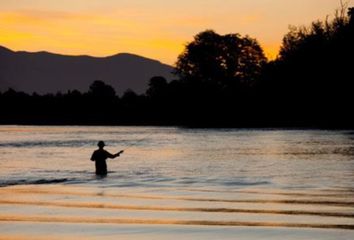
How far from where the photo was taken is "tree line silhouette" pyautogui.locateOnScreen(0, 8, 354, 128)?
91.8 m

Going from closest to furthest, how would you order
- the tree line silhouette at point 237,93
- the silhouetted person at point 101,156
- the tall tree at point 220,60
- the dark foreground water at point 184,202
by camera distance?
1. the dark foreground water at point 184,202
2. the silhouetted person at point 101,156
3. the tree line silhouette at point 237,93
4. the tall tree at point 220,60

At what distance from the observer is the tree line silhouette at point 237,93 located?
9175 centimetres

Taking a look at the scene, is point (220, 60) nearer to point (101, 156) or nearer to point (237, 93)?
point (237, 93)

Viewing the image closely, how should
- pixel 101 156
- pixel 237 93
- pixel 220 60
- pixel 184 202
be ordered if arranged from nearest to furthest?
pixel 184 202
pixel 101 156
pixel 237 93
pixel 220 60

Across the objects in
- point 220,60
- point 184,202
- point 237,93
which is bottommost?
point 184,202

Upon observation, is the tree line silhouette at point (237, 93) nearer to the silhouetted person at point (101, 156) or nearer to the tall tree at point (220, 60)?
the tall tree at point (220, 60)

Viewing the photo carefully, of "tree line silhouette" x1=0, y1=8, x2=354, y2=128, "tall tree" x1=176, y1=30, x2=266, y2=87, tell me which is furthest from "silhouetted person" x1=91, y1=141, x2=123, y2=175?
"tall tree" x1=176, y1=30, x2=266, y2=87

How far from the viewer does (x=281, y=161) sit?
3803cm

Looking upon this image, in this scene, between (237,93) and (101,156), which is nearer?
(101,156)

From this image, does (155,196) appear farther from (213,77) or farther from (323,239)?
(213,77)

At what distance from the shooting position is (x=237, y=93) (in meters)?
113

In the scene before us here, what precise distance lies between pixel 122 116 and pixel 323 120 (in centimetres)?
5600

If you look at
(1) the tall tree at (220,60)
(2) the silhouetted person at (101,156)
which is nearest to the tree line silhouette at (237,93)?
(1) the tall tree at (220,60)

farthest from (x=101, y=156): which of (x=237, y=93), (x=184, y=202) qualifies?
(x=237, y=93)
